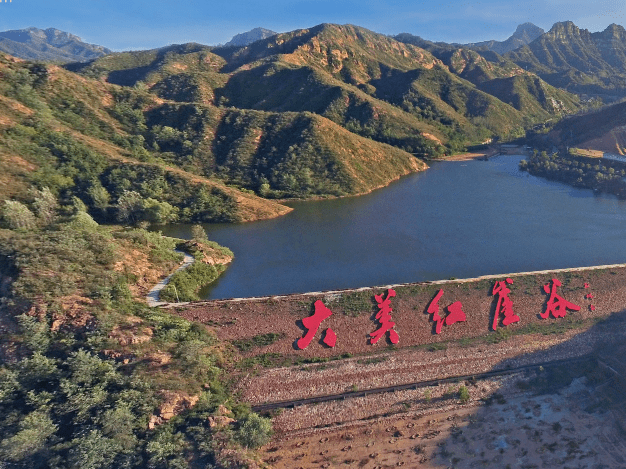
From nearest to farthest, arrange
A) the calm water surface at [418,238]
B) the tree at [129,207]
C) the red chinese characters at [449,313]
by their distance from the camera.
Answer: the red chinese characters at [449,313]
the calm water surface at [418,238]
the tree at [129,207]

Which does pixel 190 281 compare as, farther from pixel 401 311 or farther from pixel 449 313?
pixel 449 313

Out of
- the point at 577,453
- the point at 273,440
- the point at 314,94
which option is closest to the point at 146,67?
the point at 314,94

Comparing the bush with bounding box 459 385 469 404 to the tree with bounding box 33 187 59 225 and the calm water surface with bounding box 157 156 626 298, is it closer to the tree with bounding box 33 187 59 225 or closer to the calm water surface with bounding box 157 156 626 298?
the calm water surface with bounding box 157 156 626 298

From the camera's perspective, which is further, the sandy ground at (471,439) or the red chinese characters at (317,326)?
the red chinese characters at (317,326)

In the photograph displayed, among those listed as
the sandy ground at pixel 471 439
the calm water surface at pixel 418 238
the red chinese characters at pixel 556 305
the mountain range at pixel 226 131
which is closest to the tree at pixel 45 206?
the mountain range at pixel 226 131

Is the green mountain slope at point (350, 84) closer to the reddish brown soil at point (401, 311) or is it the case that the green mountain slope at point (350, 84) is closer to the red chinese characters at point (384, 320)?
the reddish brown soil at point (401, 311)

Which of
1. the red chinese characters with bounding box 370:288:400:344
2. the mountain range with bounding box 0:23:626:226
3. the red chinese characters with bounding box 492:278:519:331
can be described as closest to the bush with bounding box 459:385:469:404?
the red chinese characters with bounding box 370:288:400:344

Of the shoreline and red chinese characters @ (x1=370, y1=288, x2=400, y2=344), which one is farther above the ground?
the shoreline

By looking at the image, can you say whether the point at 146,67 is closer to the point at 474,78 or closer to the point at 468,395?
the point at 474,78
